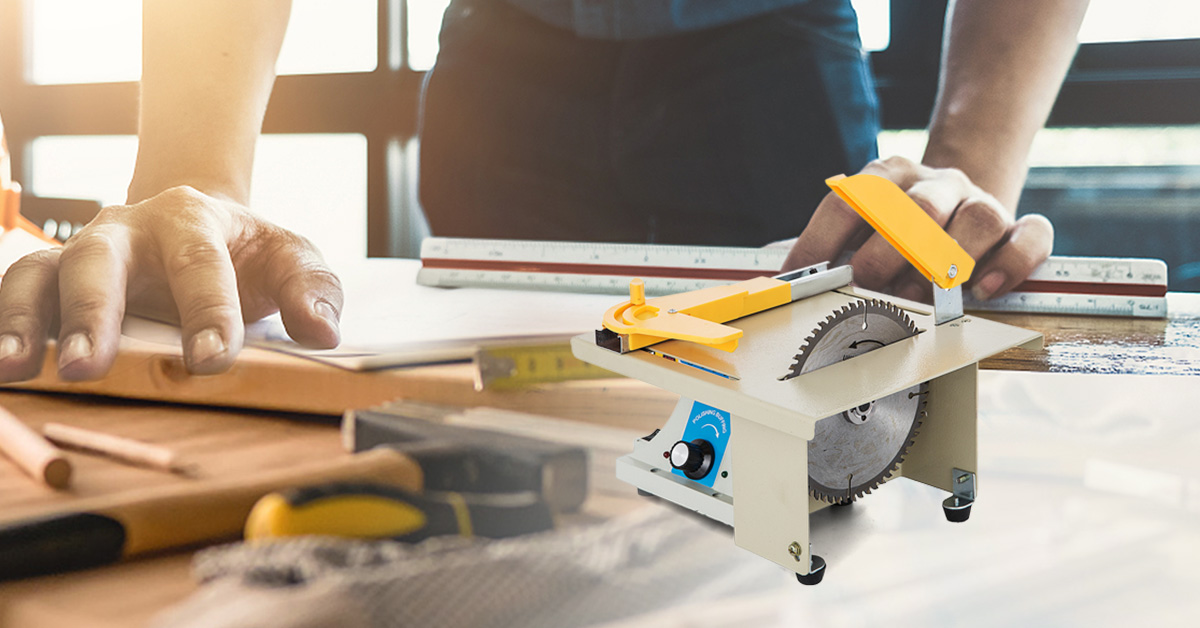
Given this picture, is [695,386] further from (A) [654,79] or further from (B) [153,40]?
(B) [153,40]

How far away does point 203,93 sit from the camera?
48.9 inches

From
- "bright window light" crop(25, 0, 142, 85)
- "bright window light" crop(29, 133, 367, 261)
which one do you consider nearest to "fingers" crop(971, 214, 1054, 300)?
"bright window light" crop(29, 133, 367, 261)

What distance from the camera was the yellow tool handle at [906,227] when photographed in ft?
2.02

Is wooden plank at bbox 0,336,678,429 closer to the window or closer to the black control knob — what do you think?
the black control knob

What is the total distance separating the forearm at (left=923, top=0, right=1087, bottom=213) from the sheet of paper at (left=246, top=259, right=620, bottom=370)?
1.76ft

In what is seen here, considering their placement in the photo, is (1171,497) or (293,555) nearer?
(293,555)

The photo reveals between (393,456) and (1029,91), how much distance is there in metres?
1.05

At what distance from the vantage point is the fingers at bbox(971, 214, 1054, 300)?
1170mm

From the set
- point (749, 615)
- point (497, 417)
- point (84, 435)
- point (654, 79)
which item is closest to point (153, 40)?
point (654, 79)

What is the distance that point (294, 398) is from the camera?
80 centimetres

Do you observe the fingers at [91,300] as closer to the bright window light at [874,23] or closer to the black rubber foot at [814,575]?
the black rubber foot at [814,575]

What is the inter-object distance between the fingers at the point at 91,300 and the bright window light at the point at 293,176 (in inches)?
17.8

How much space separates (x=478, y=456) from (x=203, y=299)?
1.64 ft

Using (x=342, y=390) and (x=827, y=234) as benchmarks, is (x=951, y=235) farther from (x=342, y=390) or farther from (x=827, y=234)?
(x=342, y=390)
